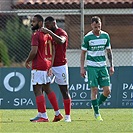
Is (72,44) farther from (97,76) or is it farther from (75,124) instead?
(75,124)

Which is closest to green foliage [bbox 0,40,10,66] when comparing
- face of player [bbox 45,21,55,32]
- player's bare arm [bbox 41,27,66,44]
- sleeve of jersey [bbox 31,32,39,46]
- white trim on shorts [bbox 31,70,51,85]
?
face of player [bbox 45,21,55,32]

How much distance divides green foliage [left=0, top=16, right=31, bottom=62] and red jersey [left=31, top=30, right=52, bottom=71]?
7417mm

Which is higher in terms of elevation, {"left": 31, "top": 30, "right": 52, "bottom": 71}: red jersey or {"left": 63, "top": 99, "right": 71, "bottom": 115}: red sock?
{"left": 31, "top": 30, "right": 52, "bottom": 71}: red jersey

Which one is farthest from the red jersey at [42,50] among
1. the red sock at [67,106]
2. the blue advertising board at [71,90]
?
the blue advertising board at [71,90]

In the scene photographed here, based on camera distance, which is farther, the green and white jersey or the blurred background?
the blurred background

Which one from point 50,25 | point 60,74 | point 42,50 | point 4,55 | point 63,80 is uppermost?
point 50,25

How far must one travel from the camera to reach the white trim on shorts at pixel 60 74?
47.3 feet

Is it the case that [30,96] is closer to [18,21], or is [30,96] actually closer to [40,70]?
[40,70]

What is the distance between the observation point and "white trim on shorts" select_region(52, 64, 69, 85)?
47.3ft

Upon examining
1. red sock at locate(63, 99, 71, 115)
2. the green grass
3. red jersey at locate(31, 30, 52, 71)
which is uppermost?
red jersey at locate(31, 30, 52, 71)

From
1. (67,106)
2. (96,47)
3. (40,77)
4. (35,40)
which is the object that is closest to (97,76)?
(96,47)

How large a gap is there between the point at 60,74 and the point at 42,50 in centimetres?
62

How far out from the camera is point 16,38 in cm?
2589

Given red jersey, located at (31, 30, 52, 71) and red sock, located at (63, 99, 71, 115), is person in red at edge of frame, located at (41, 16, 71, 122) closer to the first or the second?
red sock, located at (63, 99, 71, 115)
